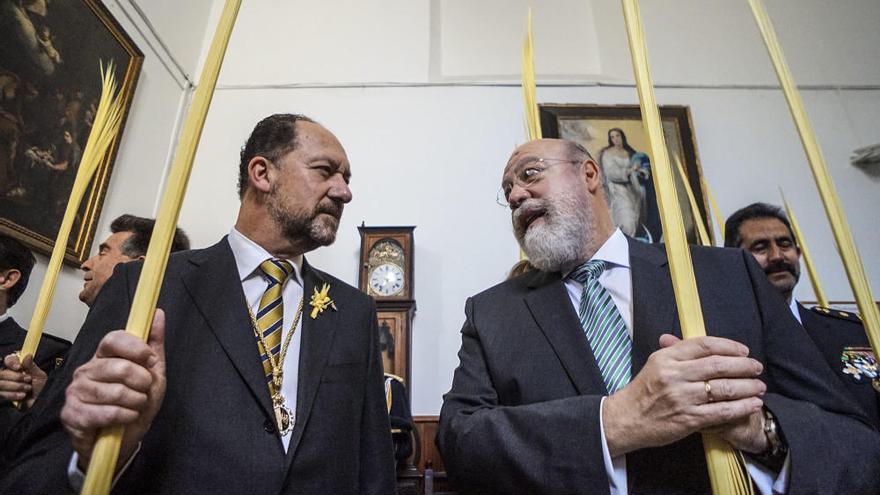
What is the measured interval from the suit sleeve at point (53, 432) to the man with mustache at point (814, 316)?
58.6 inches

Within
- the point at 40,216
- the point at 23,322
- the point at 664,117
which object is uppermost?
the point at 664,117

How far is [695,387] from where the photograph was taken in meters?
0.58

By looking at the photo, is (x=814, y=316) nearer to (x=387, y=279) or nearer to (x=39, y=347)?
(x=387, y=279)

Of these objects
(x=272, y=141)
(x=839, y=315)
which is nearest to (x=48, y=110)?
(x=272, y=141)

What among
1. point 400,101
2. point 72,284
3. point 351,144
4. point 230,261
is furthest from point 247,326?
point 400,101

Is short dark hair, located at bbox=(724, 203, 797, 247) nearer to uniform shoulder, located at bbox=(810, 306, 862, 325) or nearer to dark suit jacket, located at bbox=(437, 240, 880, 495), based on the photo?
uniform shoulder, located at bbox=(810, 306, 862, 325)

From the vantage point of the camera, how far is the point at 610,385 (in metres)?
0.86

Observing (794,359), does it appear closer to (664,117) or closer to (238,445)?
(238,445)

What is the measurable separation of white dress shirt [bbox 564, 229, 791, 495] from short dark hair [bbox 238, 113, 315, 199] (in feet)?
2.59

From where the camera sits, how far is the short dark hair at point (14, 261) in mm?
1754

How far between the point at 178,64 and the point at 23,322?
6.83 feet

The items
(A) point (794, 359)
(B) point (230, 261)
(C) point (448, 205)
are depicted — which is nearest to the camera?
(A) point (794, 359)

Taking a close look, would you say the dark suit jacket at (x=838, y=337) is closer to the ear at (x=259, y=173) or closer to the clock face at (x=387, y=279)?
the ear at (x=259, y=173)

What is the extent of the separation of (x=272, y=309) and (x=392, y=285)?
68.3 inches
